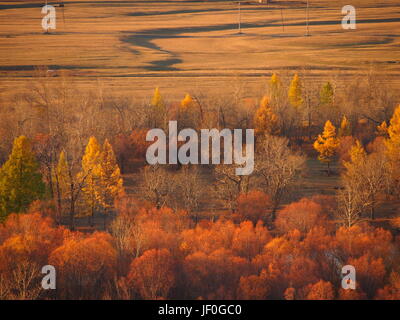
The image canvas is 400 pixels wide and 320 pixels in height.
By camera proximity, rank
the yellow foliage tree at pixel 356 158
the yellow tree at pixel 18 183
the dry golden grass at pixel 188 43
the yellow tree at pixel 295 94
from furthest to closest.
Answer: the dry golden grass at pixel 188 43
the yellow tree at pixel 295 94
the yellow foliage tree at pixel 356 158
the yellow tree at pixel 18 183

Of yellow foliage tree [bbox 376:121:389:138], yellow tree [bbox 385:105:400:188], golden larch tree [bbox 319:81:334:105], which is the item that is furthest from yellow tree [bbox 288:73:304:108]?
yellow tree [bbox 385:105:400:188]

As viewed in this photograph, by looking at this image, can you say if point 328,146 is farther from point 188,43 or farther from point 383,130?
point 188,43

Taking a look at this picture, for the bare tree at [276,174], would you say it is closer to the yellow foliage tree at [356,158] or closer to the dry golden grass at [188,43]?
the yellow foliage tree at [356,158]

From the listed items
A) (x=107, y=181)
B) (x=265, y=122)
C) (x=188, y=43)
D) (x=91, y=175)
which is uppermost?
(x=188, y=43)

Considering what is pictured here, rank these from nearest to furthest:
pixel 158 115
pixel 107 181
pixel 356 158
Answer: pixel 107 181 → pixel 356 158 → pixel 158 115

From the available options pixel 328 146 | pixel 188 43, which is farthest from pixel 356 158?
pixel 188 43

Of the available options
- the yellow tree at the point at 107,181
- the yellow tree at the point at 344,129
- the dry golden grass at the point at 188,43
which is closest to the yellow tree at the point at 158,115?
the yellow tree at the point at 344,129

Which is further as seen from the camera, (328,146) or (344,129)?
(344,129)
